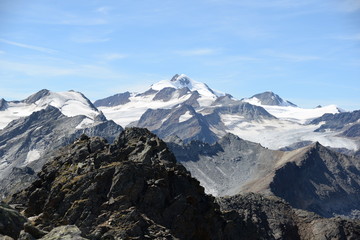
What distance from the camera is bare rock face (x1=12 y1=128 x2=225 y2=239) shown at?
62.7 m

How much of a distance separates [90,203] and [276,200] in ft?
446

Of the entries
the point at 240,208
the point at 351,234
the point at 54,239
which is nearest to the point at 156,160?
the point at 54,239

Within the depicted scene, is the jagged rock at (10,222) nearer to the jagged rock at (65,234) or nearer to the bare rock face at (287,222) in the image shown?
the jagged rock at (65,234)

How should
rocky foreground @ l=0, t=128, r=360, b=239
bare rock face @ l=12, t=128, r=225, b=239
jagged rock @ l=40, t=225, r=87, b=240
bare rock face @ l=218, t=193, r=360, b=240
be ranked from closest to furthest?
jagged rock @ l=40, t=225, r=87, b=240 → rocky foreground @ l=0, t=128, r=360, b=239 → bare rock face @ l=12, t=128, r=225, b=239 → bare rock face @ l=218, t=193, r=360, b=240

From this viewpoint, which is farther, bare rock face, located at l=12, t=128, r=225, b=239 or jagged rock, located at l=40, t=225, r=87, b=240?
bare rock face, located at l=12, t=128, r=225, b=239

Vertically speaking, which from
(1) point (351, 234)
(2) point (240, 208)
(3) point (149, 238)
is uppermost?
(3) point (149, 238)

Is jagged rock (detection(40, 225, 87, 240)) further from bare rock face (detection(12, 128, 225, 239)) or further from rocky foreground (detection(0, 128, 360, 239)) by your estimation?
bare rock face (detection(12, 128, 225, 239))

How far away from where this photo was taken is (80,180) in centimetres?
7231

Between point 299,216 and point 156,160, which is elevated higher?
point 156,160

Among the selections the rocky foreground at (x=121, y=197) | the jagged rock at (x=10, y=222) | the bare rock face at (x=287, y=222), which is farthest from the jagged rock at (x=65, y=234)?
the bare rock face at (x=287, y=222)

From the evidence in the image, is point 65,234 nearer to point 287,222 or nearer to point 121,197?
point 121,197

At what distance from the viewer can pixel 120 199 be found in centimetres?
6906

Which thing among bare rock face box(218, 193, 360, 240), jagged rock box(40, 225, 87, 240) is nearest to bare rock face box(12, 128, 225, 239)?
jagged rock box(40, 225, 87, 240)

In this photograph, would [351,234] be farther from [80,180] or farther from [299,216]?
[80,180]
